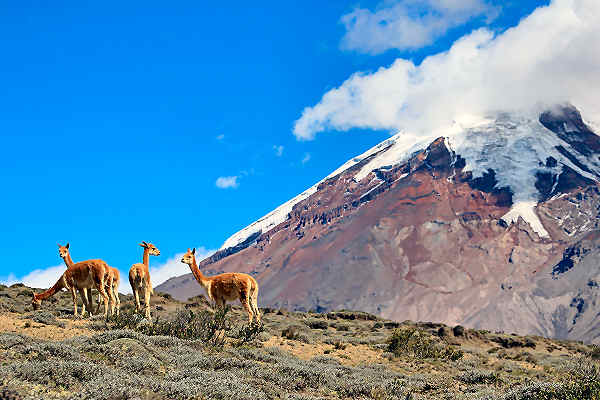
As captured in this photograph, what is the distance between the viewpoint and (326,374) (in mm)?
20703

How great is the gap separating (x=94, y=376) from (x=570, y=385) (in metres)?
11.7

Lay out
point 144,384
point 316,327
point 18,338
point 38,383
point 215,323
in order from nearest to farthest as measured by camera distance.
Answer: point 38,383 → point 144,384 → point 18,338 → point 215,323 → point 316,327

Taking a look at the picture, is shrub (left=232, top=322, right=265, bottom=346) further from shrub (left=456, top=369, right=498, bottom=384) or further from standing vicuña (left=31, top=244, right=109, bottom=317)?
shrub (left=456, top=369, right=498, bottom=384)

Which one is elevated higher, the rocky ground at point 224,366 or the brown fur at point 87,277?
the brown fur at point 87,277

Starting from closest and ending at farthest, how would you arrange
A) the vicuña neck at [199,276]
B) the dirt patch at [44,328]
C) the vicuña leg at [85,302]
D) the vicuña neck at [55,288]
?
1. the dirt patch at [44,328]
2. the vicuña leg at [85,302]
3. the vicuña neck at [199,276]
4. the vicuña neck at [55,288]

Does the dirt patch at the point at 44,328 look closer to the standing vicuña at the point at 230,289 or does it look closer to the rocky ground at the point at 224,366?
the rocky ground at the point at 224,366

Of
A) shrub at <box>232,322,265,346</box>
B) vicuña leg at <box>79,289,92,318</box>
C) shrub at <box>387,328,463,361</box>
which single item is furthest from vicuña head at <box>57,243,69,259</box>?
shrub at <box>387,328,463,361</box>

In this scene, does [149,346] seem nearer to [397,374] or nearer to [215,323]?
[215,323]

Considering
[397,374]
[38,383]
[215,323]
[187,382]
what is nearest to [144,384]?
[187,382]

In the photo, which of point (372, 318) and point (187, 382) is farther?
point (372, 318)

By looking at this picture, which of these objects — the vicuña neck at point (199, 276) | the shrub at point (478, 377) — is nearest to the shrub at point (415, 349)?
Result: the shrub at point (478, 377)

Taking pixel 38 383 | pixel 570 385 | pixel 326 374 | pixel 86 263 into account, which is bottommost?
pixel 570 385

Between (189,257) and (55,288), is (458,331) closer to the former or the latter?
(189,257)

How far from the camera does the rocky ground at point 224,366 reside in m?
15.2
